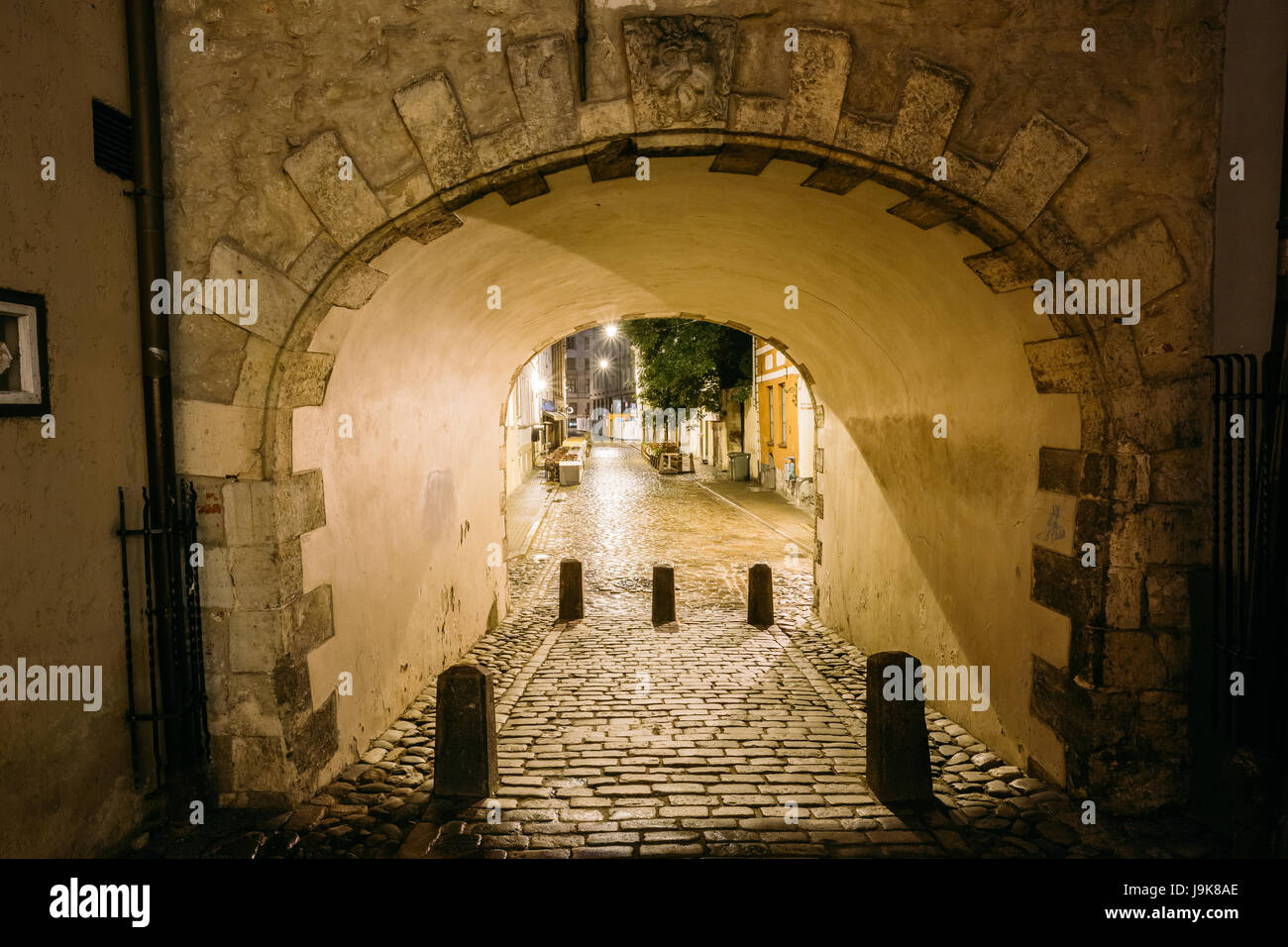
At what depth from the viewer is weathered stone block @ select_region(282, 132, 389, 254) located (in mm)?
3791

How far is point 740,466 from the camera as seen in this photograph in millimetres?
24859

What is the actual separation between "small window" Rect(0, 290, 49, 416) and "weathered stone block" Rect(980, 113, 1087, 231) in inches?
177

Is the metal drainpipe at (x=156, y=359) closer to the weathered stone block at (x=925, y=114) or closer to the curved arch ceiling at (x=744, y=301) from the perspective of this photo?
the curved arch ceiling at (x=744, y=301)

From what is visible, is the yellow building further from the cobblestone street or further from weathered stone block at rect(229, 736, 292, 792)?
weathered stone block at rect(229, 736, 292, 792)

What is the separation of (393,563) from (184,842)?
7.35ft

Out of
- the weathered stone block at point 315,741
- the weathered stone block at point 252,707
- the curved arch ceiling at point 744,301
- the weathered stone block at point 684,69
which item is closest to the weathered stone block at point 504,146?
the curved arch ceiling at point 744,301

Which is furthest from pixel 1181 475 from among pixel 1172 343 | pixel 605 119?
pixel 605 119

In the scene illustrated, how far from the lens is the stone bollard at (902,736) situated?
4137 mm

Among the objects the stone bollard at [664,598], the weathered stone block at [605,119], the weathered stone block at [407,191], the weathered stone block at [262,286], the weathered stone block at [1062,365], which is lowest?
the stone bollard at [664,598]

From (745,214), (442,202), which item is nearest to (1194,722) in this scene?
(745,214)

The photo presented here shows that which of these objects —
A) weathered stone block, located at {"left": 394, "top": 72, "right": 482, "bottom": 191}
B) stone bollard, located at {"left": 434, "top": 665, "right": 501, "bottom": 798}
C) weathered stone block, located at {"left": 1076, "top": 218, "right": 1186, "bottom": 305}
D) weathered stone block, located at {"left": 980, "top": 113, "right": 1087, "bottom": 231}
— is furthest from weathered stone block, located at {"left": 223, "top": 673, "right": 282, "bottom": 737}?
weathered stone block, located at {"left": 1076, "top": 218, "right": 1186, "bottom": 305}

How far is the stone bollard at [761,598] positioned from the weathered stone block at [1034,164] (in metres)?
5.10

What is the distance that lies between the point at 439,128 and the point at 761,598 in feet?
19.4

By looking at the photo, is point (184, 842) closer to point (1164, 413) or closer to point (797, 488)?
point (1164, 413)
